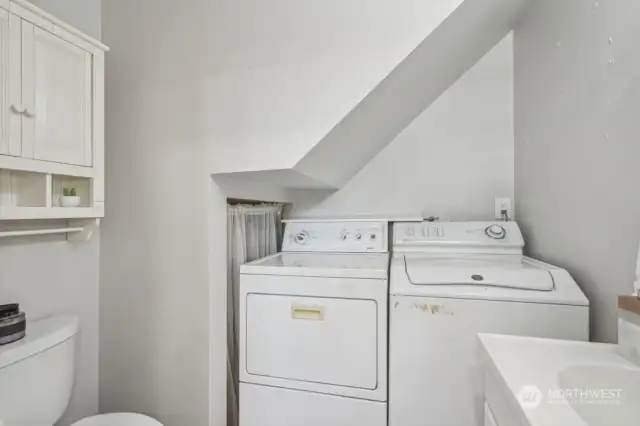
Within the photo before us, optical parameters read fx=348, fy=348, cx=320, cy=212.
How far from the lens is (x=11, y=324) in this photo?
3.88 ft

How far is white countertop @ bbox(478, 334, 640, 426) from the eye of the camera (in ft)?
2.01

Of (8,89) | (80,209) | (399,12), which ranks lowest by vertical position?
(80,209)

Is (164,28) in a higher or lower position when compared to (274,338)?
higher

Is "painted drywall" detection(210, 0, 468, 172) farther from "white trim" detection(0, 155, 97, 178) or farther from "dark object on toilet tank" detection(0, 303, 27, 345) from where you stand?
"dark object on toilet tank" detection(0, 303, 27, 345)

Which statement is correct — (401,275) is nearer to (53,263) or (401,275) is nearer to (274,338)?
(274,338)

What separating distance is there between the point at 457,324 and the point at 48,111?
172 centimetres

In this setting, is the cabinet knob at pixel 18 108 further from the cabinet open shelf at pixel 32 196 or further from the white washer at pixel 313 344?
the white washer at pixel 313 344

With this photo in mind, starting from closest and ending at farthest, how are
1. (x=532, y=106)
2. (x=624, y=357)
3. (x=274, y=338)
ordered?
(x=624, y=357) → (x=274, y=338) → (x=532, y=106)

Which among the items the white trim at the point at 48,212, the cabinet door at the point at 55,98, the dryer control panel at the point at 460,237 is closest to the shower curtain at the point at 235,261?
the white trim at the point at 48,212

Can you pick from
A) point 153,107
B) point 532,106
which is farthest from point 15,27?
point 532,106

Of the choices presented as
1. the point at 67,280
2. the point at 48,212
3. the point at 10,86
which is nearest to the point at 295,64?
the point at 10,86

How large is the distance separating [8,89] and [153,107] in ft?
1.86

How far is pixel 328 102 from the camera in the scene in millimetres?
1394

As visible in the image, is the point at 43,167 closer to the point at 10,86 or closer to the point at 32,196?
the point at 32,196
